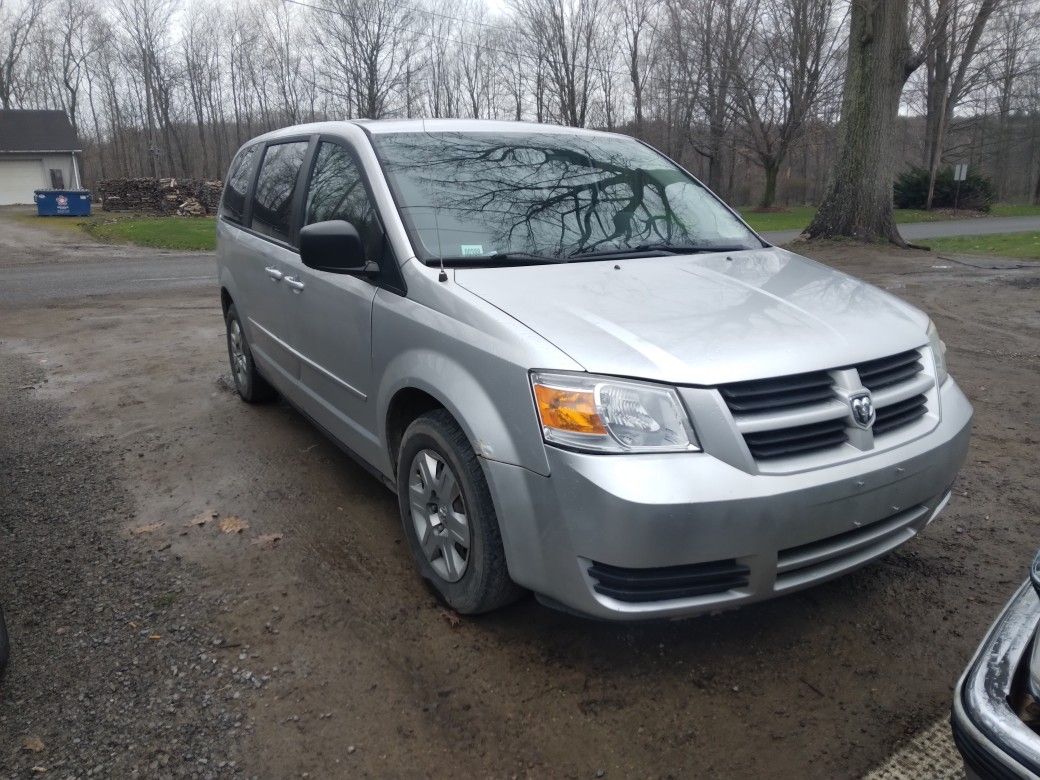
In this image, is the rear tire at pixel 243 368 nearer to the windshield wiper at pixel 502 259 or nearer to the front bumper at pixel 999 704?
the windshield wiper at pixel 502 259

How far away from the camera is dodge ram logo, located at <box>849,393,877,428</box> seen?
2686 mm

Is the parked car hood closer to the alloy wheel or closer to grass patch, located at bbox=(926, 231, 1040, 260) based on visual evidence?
the alloy wheel

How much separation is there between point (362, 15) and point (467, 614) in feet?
181

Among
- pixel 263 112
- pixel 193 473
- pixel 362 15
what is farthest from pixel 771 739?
pixel 263 112

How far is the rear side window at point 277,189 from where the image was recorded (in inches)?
183

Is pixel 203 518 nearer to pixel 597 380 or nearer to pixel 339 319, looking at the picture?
pixel 339 319

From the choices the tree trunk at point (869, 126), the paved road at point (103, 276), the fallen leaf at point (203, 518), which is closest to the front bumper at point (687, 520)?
the fallen leaf at point (203, 518)

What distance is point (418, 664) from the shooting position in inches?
116

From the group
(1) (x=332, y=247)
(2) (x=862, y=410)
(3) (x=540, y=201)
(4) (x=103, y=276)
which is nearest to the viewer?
(2) (x=862, y=410)

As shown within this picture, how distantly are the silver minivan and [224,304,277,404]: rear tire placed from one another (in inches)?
64.0

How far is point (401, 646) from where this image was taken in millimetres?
3057

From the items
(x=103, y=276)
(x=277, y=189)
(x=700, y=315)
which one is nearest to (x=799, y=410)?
(x=700, y=315)

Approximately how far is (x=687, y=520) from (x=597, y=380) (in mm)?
499

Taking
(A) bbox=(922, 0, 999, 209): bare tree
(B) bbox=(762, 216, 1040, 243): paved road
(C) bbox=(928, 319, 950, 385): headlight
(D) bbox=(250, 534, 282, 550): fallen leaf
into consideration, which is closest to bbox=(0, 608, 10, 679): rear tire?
(D) bbox=(250, 534, 282, 550): fallen leaf
